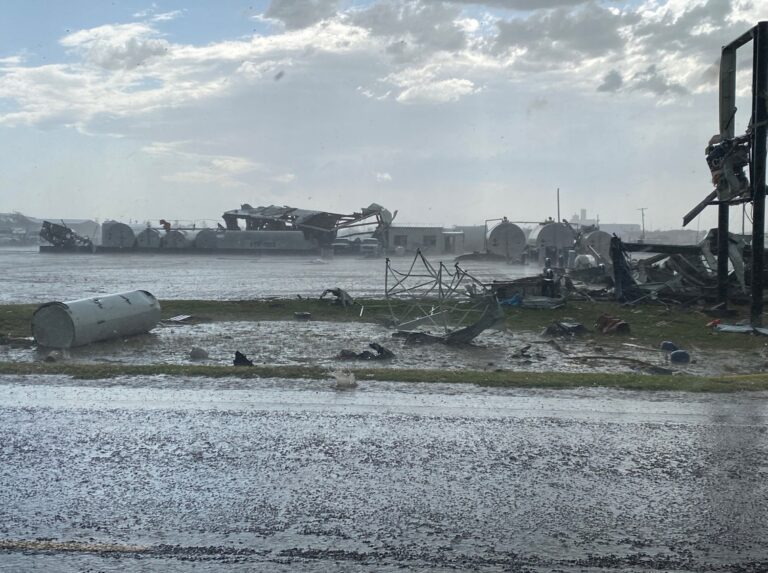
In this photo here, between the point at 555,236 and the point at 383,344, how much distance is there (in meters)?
37.6

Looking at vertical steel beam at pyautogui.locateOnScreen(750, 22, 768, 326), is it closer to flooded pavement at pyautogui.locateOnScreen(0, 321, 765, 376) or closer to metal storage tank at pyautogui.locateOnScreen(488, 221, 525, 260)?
flooded pavement at pyautogui.locateOnScreen(0, 321, 765, 376)

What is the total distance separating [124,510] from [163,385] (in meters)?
4.53

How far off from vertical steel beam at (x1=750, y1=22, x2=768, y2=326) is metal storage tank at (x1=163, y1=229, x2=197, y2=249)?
54839 millimetres

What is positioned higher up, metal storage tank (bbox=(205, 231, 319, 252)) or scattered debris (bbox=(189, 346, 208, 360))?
metal storage tank (bbox=(205, 231, 319, 252))

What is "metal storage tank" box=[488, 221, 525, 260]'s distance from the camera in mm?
55981

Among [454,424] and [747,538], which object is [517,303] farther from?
[747,538]

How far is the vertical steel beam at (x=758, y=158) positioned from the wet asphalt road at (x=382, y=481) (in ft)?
30.0

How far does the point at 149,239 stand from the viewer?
67.2m

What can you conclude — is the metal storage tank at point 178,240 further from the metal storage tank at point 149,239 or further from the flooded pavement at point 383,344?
the flooded pavement at point 383,344

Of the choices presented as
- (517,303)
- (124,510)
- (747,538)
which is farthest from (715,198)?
(124,510)

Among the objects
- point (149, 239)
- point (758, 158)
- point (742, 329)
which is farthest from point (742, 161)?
point (149, 239)

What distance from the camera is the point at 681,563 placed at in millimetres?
4445

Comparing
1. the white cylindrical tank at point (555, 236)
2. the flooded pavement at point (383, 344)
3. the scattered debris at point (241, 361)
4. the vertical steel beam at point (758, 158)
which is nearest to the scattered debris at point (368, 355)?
the flooded pavement at point (383, 344)

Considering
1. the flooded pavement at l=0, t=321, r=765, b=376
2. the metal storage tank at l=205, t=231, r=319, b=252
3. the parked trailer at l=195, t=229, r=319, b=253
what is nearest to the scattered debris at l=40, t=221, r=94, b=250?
the parked trailer at l=195, t=229, r=319, b=253
